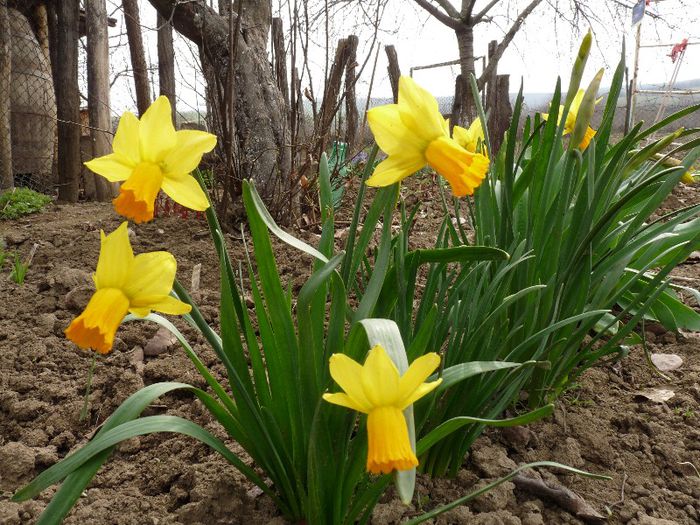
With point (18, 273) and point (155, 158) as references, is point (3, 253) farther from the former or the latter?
point (155, 158)

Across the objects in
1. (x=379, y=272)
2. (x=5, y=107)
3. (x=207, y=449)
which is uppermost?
(x=5, y=107)

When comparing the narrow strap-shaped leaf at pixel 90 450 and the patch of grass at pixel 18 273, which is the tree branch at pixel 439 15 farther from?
the narrow strap-shaped leaf at pixel 90 450

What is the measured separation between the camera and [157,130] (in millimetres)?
750

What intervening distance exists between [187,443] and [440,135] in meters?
0.91

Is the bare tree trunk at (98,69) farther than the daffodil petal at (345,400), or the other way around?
the bare tree trunk at (98,69)

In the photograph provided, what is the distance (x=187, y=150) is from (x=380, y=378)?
39 centimetres

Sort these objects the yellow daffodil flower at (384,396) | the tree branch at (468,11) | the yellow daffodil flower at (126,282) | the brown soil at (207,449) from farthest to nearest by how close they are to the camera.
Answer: the tree branch at (468,11), the brown soil at (207,449), the yellow daffodil flower at (126,282), the yellow daffodil flower at (384,396)

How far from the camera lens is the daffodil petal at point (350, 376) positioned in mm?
643

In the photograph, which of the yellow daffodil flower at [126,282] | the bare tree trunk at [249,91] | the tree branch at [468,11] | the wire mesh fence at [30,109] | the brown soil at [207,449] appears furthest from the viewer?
the tree branch at [468,11]

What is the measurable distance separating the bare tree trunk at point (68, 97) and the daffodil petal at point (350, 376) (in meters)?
4.14

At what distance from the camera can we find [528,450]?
1.33m

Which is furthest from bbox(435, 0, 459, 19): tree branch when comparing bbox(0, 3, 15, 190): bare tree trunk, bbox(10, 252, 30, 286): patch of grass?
bbox(10, 252, 30, 286): patch of grass

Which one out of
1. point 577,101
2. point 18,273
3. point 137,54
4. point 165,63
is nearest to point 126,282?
point 577,101

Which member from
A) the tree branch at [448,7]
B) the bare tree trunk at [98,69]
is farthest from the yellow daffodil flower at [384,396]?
the tree branch at [448,7]
